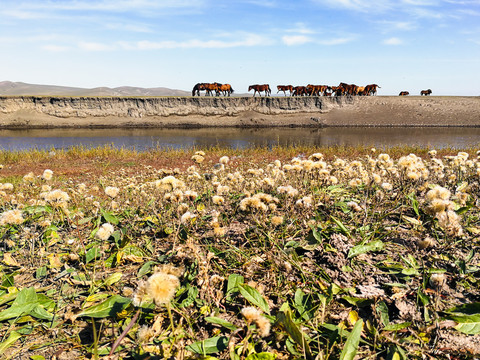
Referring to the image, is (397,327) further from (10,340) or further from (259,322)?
(10,340)

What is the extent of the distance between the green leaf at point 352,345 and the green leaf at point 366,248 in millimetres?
660

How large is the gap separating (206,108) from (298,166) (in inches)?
1713

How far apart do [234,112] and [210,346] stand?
44.7 m

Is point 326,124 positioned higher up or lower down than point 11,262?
higher up

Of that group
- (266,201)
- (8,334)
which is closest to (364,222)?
(266,201)

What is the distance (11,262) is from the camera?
234 cm

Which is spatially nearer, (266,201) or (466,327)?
(466,327)

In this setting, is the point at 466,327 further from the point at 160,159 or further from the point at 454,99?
the point at 454,99

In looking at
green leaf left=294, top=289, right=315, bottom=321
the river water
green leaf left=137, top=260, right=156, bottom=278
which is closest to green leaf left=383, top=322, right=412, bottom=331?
green leaf left=294, top=289, right=315, bottom=321

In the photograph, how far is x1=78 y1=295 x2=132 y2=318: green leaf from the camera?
1.65m

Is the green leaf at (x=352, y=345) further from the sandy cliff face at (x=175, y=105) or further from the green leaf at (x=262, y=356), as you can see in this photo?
the sandy cliff face at (x=175, y=105)

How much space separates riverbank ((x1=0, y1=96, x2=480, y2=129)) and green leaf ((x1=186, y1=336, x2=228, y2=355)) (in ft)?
137

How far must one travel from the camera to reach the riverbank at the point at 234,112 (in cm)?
4150

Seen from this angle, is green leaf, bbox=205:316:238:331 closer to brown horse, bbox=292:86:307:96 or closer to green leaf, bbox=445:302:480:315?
green leaf, bbox=445:302:480:315
